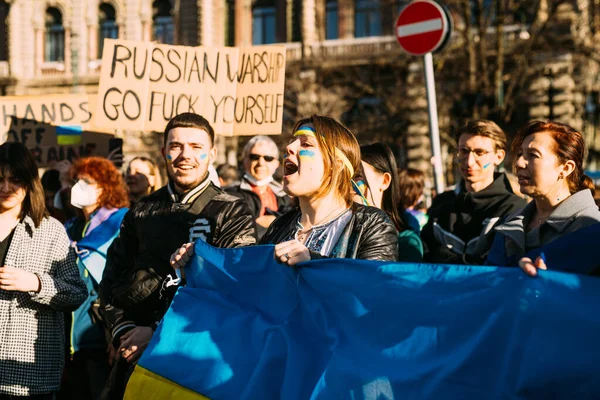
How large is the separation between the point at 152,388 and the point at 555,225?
1.74 meters

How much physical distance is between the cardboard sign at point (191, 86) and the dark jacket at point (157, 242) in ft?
9.57

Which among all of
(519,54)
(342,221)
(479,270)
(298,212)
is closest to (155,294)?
(298,212)

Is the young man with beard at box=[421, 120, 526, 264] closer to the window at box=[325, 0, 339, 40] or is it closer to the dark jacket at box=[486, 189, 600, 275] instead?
A: the dark jacket at box=[486, 189, 600, 275]

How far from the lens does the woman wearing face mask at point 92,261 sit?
18.8 feet

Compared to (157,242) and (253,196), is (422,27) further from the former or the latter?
(157,242)

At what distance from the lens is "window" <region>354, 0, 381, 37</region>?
28062 mm

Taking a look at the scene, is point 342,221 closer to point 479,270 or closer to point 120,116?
point 479,270

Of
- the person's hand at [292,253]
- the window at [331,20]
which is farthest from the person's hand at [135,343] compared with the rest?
the window at [331,20]

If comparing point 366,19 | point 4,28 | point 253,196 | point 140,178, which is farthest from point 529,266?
point 4,28

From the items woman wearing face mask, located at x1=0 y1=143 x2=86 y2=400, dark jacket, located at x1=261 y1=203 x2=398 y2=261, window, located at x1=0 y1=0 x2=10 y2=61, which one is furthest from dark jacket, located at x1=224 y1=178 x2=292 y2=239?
window, located at x1=0 y1=0 x2=10 y2=61

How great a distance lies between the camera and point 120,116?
6.79m

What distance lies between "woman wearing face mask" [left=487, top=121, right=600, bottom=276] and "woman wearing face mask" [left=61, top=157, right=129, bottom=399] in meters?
3.02

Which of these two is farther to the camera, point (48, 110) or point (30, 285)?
point (48, 110)

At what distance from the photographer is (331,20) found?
28.8 metres
